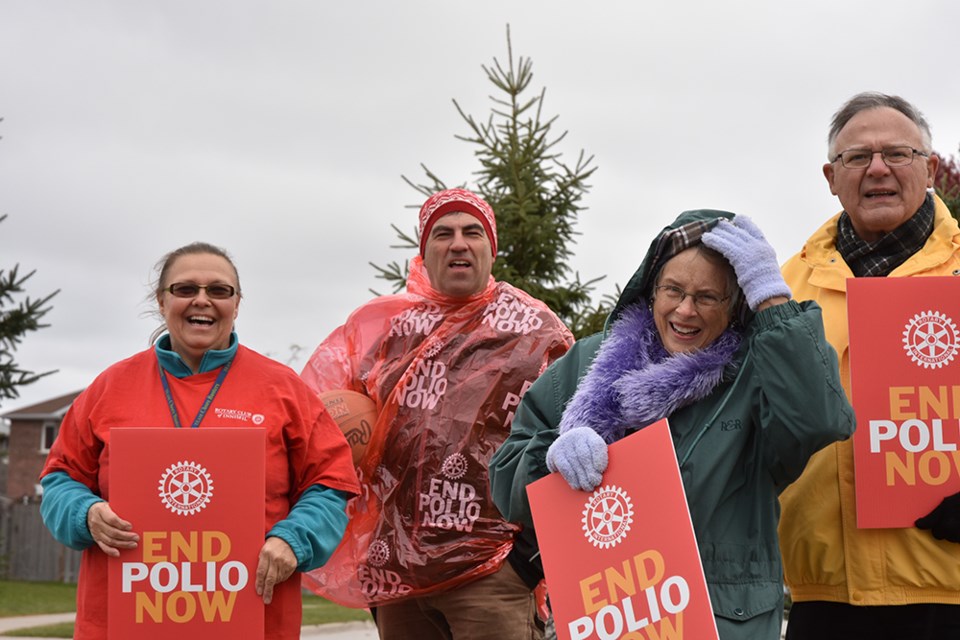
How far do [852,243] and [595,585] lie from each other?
1.31 meters

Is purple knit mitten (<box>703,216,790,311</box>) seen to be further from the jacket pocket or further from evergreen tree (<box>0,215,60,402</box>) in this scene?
evergreen tree (<box>0,215,60,402</box>)

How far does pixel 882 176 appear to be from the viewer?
3113 mm

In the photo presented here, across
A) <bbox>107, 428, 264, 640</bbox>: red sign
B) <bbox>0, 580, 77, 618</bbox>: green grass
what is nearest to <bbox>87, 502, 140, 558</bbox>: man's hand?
<bbox>107, 428, 264, 640</bbox>: red sign

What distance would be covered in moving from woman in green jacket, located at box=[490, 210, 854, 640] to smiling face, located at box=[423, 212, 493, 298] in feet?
4.85

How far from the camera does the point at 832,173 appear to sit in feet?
10.8

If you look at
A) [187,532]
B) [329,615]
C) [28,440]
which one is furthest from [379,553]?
[28,440]

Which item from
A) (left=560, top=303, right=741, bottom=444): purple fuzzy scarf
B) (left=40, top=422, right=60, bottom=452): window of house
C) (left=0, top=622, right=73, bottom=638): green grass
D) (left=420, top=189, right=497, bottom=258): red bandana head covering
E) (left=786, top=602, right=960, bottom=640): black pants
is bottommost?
(left=0, top=622, right=73, bottom=638): green grass

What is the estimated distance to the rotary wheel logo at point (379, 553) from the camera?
414 cm

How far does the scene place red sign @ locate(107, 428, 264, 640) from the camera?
128 inches

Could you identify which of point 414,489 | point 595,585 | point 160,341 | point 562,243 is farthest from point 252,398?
point 562,243

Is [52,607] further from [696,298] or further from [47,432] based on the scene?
[47,432]

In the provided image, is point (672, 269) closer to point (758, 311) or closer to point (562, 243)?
point (758, 311)

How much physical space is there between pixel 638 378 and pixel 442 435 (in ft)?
4.91

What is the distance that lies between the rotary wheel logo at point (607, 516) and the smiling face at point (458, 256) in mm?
1740
